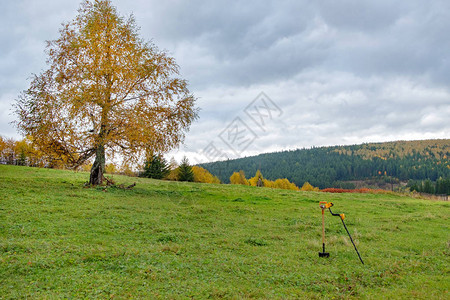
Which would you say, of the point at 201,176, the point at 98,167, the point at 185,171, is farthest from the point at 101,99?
the point at 201,176

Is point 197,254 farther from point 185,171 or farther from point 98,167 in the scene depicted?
point 185,171

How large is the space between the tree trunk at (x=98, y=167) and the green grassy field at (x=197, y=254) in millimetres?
4446

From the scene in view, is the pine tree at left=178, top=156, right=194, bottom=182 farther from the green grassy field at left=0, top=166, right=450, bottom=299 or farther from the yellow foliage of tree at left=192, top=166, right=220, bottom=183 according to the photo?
the green grassy field at left=0, top=166, right=450, bottom=299

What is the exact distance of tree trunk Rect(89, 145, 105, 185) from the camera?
62.4 ft

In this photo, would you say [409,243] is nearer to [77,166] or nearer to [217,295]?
[217,295]

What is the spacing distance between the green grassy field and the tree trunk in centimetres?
445

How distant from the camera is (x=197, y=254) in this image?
827 centimetres

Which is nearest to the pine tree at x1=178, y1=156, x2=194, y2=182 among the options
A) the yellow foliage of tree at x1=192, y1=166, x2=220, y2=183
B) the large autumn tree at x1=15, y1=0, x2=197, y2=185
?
the yellow foliage of tree at x1=192, y1=166, x2=220, y2=183

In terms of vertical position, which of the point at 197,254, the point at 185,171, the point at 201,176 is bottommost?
the point at 197,254

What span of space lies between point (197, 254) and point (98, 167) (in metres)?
13.7

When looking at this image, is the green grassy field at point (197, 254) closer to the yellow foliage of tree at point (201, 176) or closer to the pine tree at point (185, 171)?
the pine tree at point (185, 171)

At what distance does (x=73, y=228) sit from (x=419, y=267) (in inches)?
424

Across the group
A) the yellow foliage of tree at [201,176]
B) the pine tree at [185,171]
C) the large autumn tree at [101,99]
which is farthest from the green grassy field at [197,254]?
the yellow foliage of tree at [201,176]

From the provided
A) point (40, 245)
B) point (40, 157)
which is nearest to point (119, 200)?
point (40, 157)
